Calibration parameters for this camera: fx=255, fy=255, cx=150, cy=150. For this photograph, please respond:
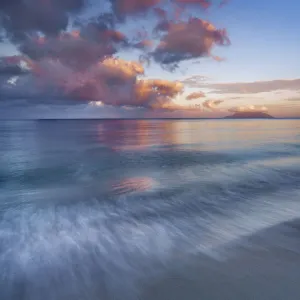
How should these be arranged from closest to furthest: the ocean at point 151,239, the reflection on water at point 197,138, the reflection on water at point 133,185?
the ocean at point 151,239
the reflection on water at point 133,185
the reflection on water at point 197,138

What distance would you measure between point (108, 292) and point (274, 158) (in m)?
17.1

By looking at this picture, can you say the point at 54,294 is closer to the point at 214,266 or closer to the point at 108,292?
the point at 108,292

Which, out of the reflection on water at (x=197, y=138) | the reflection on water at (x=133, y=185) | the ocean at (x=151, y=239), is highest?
the ocean at (x=151, y=239)

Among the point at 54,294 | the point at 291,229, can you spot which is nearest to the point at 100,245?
the point at 54,294

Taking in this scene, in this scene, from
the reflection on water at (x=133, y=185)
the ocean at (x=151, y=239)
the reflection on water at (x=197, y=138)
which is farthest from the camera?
the reflection on water at (x=197, y=138)

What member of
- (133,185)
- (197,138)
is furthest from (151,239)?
(197,138)

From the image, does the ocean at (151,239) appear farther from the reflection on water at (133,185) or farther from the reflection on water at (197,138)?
the reflection on water at (197,138)

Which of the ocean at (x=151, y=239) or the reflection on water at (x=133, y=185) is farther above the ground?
the ocean at (x=151, y=239)

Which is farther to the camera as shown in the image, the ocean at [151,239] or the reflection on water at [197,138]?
the reflection on water at [197,138]

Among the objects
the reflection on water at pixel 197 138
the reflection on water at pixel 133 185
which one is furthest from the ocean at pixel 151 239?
the reflection on water at pixel 197 138

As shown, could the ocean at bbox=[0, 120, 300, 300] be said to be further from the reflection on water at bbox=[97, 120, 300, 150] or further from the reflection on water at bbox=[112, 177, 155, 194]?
the reflection on water at bbox=[97, 120, 300, 150]

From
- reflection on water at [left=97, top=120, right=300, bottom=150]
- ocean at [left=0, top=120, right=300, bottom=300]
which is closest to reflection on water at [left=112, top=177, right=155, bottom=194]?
ocean at [left=0, top=120, right=300, bottom=300]

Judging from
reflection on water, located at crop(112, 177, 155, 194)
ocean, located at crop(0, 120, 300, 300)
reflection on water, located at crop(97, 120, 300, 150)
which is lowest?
reflection on water, located at crop(97, 120, 300, 150)

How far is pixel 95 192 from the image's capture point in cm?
973
